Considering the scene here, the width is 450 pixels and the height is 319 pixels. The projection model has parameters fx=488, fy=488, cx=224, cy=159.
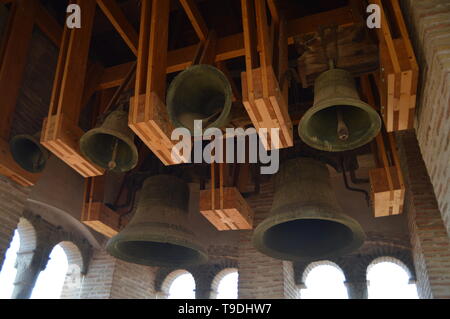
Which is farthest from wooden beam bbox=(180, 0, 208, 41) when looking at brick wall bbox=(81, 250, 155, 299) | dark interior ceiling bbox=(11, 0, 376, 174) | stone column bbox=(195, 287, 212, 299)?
stone column bbox=(195, 287, 212, 299)

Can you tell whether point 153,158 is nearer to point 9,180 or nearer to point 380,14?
point 9,180

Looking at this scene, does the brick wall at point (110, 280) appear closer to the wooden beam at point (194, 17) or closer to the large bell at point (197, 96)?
the wooden beam at point (194, 17)

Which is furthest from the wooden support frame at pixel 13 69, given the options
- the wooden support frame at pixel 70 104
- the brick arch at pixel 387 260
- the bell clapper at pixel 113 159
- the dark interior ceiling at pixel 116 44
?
the brick arch at pixel 387 260

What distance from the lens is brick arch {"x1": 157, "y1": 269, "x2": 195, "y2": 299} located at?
26.4 ft

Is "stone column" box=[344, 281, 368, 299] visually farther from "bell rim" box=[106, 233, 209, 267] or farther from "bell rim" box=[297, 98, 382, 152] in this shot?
"bell rim" box=[297, 98, 382, 152]

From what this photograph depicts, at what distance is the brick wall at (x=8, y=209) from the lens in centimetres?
472

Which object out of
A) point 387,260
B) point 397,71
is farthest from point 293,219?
point 387,260

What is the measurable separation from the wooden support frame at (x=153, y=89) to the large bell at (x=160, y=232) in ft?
3.27

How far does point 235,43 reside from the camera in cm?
525

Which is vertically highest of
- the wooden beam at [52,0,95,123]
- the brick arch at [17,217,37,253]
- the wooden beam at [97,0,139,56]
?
the wooden beam at [97,0,139,56]

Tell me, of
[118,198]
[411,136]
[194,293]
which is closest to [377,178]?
[411,136]

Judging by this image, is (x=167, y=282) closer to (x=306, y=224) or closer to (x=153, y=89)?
(x=306, y=224)

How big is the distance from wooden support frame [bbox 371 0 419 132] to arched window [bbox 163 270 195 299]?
5.42 metres

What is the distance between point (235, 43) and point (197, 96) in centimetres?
148
